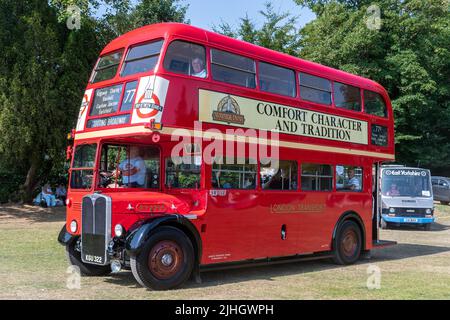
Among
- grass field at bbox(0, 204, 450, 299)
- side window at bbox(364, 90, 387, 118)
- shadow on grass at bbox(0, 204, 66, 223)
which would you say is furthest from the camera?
shadow on grass at bbox(0, 204, 66, 223)

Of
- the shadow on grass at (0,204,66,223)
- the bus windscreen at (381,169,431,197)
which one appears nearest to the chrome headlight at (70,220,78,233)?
the shadow on grass at (0,204,66,223)

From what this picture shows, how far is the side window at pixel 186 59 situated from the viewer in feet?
28.6

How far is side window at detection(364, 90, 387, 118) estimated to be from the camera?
13000 millimetres

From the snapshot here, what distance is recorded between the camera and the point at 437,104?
33750 millimetres

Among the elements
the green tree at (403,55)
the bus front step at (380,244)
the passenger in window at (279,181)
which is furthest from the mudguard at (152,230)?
the green tree at (403,55)

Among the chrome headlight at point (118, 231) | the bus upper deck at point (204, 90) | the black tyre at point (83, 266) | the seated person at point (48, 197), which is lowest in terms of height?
the black tyre at point (83, 266)

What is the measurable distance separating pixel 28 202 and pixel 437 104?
2512 cm

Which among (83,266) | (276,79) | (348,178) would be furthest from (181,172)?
(348,178)

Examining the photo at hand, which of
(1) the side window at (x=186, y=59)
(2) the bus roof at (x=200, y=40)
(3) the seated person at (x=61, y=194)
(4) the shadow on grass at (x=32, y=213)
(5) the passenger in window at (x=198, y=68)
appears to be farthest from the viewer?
(3) the seated person at (x=61, y=194)

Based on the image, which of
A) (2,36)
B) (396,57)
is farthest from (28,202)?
(396,57)

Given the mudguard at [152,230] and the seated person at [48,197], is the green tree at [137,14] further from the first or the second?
the mudguard at [152,230]

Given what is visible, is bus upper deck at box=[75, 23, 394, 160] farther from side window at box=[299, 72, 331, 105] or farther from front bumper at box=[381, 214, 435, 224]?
front bumper at box=[381, 214, 435, 224]

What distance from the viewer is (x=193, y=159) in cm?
927

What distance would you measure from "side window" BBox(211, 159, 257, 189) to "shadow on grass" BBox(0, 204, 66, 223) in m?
12.4
